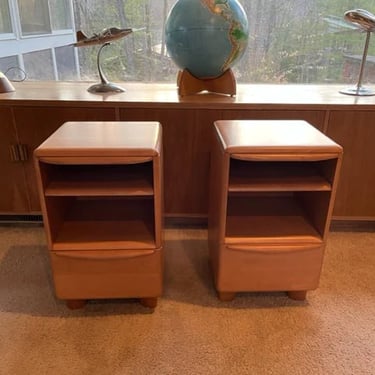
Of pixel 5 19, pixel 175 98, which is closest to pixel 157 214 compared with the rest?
pixel 175 98

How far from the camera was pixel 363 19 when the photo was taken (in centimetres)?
163

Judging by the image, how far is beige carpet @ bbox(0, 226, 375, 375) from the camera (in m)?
1.08

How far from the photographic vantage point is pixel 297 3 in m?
2.01

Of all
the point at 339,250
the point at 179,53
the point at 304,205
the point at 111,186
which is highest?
the point at 179,53

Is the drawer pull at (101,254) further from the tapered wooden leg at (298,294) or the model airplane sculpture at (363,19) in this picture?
the model airplane sculpture at (363,19)

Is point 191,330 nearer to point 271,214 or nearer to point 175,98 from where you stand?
point 271,214

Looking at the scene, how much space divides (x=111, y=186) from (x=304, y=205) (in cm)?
75

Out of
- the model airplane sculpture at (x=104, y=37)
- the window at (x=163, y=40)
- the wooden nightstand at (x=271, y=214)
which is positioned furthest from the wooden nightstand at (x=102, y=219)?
the window at (x=163, y=40)

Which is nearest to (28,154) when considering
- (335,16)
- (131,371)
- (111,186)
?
(111,186)

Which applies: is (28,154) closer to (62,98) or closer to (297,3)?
(62,98)

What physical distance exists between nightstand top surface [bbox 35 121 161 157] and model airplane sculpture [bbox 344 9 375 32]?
1.09 m

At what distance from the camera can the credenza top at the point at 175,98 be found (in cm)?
155

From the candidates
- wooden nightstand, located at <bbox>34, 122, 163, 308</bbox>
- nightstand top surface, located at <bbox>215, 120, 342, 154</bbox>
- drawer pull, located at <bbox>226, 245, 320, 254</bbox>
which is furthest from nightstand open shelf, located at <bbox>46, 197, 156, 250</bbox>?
nightstand top surface, located at <bbox>215, 120, 342, 154</bbox>

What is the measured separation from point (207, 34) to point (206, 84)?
232 millimetres
